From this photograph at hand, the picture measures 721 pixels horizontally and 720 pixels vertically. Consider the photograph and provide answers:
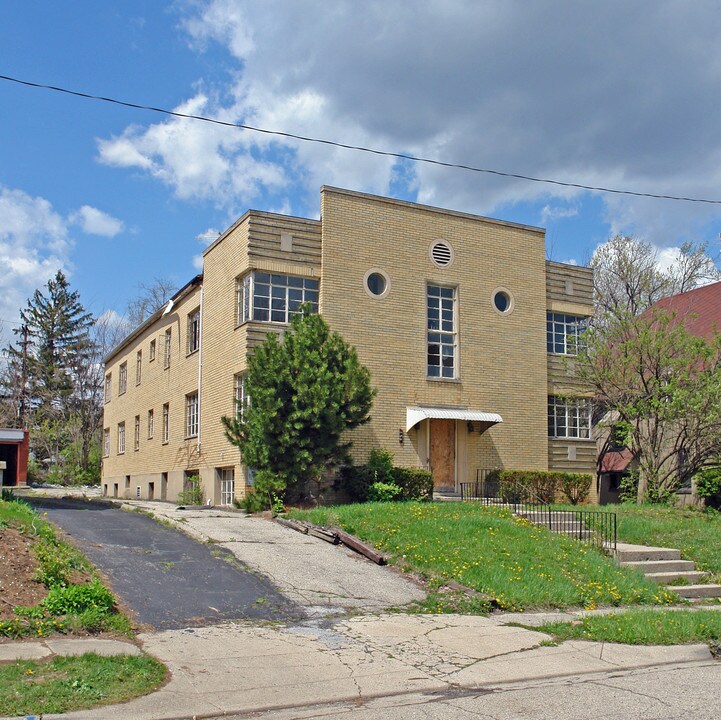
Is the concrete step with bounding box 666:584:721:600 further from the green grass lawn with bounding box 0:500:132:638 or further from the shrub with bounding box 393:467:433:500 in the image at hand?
the green grass lawn with bounding box 0:500:132:638

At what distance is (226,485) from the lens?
23203 mm

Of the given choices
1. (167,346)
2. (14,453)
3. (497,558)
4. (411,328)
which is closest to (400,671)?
(497,558)

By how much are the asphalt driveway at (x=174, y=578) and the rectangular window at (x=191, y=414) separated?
968cm

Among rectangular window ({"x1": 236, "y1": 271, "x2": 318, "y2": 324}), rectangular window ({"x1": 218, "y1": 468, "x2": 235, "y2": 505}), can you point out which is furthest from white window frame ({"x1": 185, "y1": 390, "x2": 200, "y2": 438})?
rectangular window ({"x1": 236, "y1": 271, "x2": 318, "y2": 324})

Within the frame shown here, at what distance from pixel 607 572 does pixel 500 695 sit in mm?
6620

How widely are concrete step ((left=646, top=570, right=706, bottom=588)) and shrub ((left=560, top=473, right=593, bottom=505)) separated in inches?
368

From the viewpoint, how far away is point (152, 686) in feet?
24.1

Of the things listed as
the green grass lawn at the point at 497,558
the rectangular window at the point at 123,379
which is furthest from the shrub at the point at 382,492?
the rectangular window at the point at 123,379

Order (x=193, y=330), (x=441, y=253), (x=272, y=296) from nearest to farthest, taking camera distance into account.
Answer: (x=272, y=296)
(x=441, y=253)
(x=193, y=330)

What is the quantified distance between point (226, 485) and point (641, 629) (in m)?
14.8

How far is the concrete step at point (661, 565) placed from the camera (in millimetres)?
14818

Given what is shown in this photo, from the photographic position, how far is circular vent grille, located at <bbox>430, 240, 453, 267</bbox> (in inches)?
947

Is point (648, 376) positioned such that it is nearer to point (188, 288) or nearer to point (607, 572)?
point (607, 572)

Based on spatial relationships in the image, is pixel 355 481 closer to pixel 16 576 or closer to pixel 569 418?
pixel 569 418
